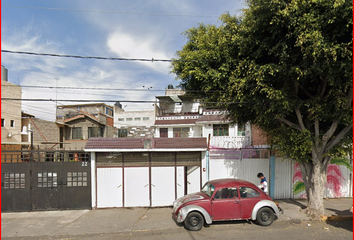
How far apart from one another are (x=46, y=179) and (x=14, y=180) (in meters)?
1.27

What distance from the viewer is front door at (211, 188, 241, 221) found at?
253 inches

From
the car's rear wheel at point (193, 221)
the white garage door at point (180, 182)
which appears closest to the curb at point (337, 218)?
the car's rear wheel at point (193, 221)

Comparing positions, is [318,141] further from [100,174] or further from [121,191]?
[100,174]

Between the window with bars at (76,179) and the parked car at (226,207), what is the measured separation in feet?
14.3

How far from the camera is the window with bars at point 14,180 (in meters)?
8.27

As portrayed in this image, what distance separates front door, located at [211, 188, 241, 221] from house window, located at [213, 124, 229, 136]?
14.4 meters

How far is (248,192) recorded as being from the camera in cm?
666

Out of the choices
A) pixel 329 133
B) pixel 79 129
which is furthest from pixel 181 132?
pixel 329 133

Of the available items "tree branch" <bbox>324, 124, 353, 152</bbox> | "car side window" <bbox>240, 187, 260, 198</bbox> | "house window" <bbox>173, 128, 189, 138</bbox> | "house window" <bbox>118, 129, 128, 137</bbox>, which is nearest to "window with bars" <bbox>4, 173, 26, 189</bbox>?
"car side window" <bbox>240, 187, 260, 198</bbox>

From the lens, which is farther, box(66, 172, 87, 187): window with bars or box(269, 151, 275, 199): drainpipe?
box(269, 151, 275, 199): drainpipe

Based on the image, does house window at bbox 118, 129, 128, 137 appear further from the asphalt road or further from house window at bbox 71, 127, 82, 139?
the asphalt road

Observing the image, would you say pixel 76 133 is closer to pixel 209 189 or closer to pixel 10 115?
pixel 10 115

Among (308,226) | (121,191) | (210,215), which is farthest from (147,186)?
(308,226)

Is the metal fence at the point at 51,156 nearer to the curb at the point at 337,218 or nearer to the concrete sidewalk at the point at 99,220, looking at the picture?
the concrete sidewalk at the point at 99,220
